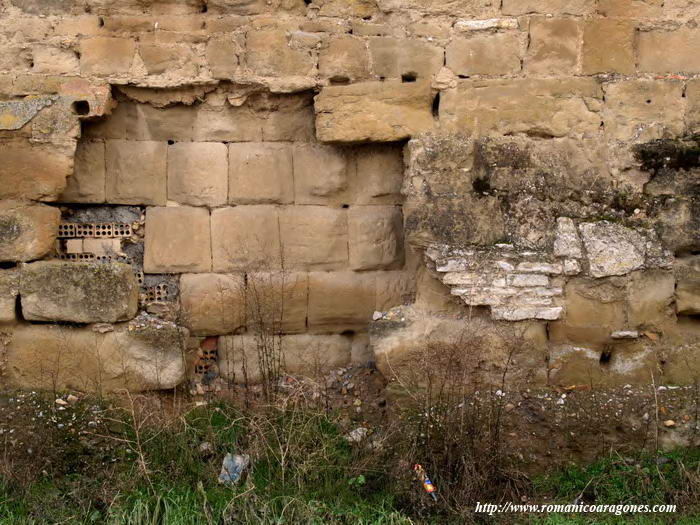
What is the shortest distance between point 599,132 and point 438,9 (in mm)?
1353

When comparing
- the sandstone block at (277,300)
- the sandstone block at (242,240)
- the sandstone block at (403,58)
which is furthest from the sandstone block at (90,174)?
the sandstone block at (403,58)

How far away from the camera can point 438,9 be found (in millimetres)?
5270

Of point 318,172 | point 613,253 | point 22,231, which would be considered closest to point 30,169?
point 22,231

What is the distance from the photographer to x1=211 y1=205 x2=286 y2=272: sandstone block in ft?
17.9

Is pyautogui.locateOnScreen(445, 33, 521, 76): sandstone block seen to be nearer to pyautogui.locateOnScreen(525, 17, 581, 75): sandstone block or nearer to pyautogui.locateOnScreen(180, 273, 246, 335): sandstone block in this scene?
pyautogui.locateOnScreen(525, 17, 581, 75): sandstone block

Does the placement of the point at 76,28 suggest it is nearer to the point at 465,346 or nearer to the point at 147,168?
the point at 147,168

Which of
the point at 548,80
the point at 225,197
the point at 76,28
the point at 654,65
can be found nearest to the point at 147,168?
the point at 225,197

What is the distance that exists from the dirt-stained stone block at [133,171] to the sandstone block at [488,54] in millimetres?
2165

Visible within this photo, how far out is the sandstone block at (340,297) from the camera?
5.54 metres

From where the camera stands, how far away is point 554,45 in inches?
206

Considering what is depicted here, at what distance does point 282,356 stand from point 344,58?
2.10 metres

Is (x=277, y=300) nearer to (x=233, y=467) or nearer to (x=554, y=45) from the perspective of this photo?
(x=233, y=467)

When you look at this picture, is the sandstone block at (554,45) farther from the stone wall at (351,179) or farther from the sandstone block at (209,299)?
the sandstone block at (209,299)

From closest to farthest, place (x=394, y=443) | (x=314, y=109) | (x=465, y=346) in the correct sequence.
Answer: (x=394, y=443)
(x=465, y=346)
(x=314, y=109)
